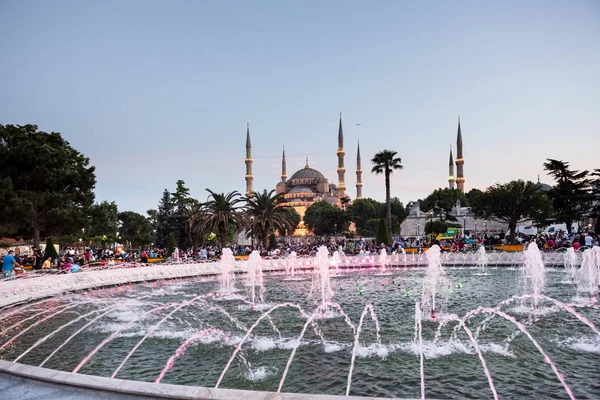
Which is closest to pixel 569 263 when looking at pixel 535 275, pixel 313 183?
pixel 535 275

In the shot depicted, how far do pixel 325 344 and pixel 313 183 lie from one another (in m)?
109

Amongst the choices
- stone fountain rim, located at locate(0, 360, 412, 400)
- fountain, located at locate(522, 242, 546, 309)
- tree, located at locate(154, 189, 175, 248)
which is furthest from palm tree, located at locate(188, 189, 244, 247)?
stone fountain rim, located at locate(0, 360, 412, 400)

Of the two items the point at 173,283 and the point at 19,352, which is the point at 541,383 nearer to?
the point at 19,352

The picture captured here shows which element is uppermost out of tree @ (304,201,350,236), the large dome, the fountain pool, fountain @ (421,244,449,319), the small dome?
the large dome

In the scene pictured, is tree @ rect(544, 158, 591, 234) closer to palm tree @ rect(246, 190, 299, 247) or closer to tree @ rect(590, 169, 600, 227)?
tree @ rect(590, 169, 600, 227)

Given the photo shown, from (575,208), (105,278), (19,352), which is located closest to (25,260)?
(105,278)

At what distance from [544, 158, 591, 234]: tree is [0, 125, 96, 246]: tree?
4048cm

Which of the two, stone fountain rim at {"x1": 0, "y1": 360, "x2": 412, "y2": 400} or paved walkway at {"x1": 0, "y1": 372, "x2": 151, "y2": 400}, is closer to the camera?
stone fountain rim at {"x1": 0, "y1": 360, "x2": 412, "y2": 400}

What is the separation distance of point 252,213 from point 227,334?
2339 cm

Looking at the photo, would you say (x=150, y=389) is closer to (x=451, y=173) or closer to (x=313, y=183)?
(x=451, y=173)

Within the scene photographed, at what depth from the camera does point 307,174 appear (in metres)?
119

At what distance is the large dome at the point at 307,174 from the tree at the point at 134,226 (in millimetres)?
44194

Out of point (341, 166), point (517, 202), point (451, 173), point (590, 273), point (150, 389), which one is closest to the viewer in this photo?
point (150, 389)

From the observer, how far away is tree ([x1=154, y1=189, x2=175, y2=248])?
37000 millimetres
